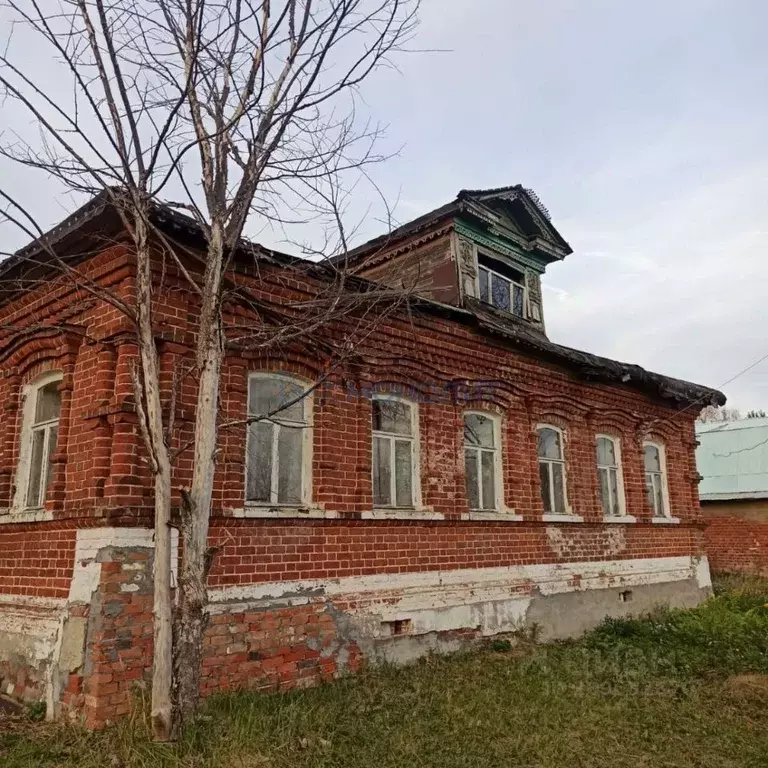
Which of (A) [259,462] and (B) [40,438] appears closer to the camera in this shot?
(A) [259,462]

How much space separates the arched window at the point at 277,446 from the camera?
7301mm

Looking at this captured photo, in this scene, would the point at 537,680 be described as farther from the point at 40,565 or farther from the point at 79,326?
the point at 79,326

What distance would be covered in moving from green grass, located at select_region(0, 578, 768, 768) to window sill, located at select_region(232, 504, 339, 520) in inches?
65.7

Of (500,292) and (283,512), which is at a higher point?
(500,292)

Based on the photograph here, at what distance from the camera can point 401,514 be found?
8.39m

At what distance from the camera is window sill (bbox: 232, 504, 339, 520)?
6902mm

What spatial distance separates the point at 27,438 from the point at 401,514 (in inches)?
169

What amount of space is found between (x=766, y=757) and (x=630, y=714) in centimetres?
119

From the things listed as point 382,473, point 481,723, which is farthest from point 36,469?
point 481,723

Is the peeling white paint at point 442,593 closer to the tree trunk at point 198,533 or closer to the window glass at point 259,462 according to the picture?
the window glass at point 259,462

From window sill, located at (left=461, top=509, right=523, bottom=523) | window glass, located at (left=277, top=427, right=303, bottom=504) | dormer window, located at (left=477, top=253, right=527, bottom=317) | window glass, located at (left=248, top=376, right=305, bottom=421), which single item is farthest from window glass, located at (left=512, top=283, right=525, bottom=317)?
window glass, located at (left=277, top=427, right=303, bottom=504)

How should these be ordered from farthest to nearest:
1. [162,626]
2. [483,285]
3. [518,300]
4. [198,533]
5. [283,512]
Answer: [518,300] < [483,285] < [283,512] < [198,533] < [162,626]

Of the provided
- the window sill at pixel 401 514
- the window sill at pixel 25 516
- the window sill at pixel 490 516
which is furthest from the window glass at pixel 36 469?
the window sill at pixel 490 516

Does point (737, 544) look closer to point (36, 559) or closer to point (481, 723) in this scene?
point (481, 723)
